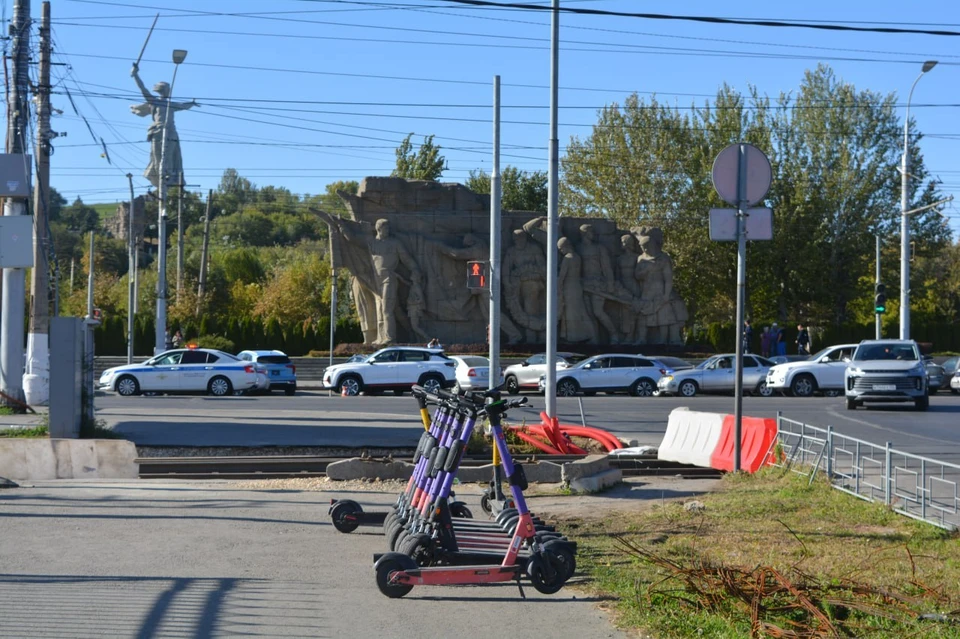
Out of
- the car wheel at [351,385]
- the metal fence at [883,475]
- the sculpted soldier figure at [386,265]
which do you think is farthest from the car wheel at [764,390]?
the metal fence at [883,475]

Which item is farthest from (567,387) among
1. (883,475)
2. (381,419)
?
(883,475)

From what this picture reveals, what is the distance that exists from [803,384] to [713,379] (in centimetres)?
279

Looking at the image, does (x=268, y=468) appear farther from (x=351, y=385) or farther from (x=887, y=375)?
(x=351, y=385)

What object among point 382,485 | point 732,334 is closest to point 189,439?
point 382,485

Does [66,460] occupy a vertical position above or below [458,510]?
below

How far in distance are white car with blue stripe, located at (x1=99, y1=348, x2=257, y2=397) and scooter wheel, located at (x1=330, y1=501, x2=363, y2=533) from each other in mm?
22770

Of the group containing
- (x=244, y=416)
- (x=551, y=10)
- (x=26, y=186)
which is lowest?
(x=244, y=416)

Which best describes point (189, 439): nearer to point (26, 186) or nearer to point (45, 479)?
point (45, 479)

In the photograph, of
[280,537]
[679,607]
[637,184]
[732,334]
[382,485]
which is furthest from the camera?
[637,184]

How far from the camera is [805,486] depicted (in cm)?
1101

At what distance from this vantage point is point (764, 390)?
34281mm

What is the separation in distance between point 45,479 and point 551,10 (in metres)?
10.4

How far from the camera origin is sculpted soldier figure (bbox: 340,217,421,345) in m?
39.2

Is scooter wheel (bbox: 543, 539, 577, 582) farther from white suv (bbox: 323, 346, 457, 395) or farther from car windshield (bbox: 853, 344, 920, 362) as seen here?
white suv (bbox: 323, 346, 457, 395)
